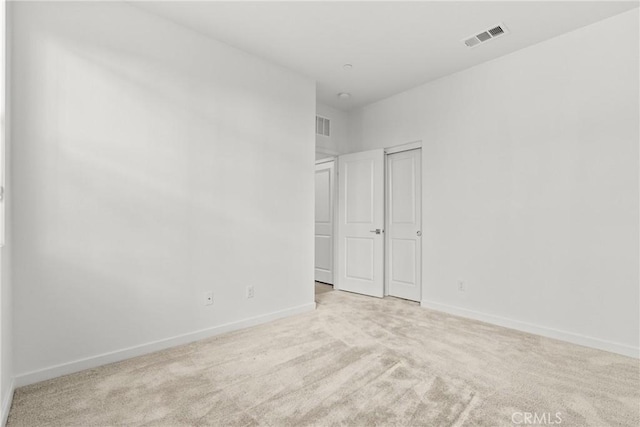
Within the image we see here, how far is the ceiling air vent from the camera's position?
9.40 feet

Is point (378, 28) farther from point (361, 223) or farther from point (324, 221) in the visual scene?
point (324, 221)

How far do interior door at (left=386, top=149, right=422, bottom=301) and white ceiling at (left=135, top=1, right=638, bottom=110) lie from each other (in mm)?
1199

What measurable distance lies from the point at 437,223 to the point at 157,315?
3.05 metres

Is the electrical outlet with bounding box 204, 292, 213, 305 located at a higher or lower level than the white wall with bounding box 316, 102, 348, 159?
lower

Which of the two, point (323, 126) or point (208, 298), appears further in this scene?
point (323, 126)

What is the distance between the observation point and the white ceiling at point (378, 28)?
8.48ft

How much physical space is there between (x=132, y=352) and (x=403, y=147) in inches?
144

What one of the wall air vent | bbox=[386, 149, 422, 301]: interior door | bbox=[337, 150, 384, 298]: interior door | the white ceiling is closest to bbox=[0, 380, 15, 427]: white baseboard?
the white ceiling

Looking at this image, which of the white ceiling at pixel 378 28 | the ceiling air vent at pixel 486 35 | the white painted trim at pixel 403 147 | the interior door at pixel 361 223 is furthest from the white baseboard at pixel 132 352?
the ceiling air vent at pixel 486 35

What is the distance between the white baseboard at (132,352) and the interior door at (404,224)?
66.7 inches

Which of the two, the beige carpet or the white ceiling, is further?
the white ceiling

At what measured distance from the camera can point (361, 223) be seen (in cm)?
466

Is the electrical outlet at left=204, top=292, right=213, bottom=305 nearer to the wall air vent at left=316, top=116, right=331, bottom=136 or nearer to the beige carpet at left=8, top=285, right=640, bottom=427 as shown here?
the beige carpet at left=8, top=285, right=640, bottom=427

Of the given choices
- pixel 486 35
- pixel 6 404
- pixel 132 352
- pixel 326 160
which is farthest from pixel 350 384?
pixel 326 160
